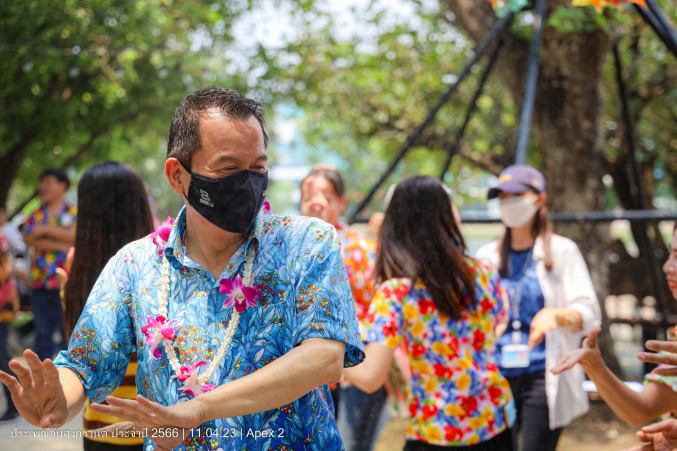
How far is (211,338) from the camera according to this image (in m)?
1.69

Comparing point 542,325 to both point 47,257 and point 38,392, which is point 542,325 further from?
point 47,257

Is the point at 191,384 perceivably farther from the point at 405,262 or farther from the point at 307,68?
the point at 307,68

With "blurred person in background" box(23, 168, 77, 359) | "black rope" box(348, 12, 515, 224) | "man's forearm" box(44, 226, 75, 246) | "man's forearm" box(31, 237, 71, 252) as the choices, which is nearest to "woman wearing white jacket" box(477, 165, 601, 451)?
"black rope" box(348, 12, 515, 224)

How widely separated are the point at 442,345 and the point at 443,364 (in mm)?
76

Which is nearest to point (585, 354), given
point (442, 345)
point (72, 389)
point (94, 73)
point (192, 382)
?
point (442, 345)

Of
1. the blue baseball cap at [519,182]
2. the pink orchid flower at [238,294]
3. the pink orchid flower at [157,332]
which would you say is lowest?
the pink orchid flower at [157,332]

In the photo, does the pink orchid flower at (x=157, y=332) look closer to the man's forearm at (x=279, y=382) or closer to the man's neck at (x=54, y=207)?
the man's forearm at (x=279, y=382)

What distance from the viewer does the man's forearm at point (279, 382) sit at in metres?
1.50

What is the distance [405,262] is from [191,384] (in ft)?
4.65

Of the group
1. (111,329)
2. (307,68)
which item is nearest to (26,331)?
(307,68)

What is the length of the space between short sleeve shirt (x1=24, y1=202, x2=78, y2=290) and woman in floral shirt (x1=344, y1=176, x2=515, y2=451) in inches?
144

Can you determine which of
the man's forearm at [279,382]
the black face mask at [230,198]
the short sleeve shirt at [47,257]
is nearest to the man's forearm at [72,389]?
the man's forearm at [279,382]

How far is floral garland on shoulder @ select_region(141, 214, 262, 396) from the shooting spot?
65.1 inches

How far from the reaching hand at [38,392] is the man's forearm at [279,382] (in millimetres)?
349
